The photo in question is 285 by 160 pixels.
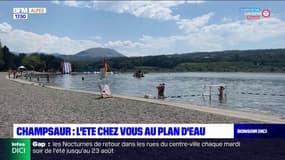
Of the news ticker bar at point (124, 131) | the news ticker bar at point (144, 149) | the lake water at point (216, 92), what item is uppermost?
the news ticker bar at point (124, 131)

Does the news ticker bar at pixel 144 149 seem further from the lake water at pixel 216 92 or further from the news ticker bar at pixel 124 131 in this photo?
the lake water at pixel 216 92

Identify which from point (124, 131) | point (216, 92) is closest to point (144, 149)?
point (124, 131)

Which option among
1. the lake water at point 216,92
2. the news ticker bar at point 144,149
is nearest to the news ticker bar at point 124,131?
the news ticker bar at point 144,149

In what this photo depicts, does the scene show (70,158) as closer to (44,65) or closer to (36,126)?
(36,126)

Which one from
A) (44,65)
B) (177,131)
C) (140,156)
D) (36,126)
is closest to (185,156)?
(177,131)

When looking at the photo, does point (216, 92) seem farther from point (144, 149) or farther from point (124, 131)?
point (124, 131)

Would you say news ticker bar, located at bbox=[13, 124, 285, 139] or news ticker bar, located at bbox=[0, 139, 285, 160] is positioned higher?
news ticker bar, located at bbox=[13, 124, 285, 139]

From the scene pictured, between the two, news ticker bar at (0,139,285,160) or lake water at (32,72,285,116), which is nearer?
news ticker bar at (0,139,285,160)

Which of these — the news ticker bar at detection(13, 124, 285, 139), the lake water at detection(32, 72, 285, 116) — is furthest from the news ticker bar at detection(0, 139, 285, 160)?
the lake water at detection(32, 72, 285, 116)

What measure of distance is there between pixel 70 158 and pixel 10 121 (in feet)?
16.3

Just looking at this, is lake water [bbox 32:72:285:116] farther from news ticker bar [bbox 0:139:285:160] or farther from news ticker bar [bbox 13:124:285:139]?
news ticker bar [bbox 13:124:285:139]

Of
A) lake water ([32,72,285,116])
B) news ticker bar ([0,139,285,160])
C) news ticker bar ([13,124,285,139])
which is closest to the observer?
news ticker bar ([0,139,285,160])

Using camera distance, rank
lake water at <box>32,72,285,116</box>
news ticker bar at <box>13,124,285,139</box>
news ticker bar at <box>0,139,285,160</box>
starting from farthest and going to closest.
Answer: lake water at <box>32,72,285,116</box> < news ticker bar at <box>13,124,285,139</box> < news ticker bar at <box>0,139,285,160</box>

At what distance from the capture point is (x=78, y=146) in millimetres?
6004
